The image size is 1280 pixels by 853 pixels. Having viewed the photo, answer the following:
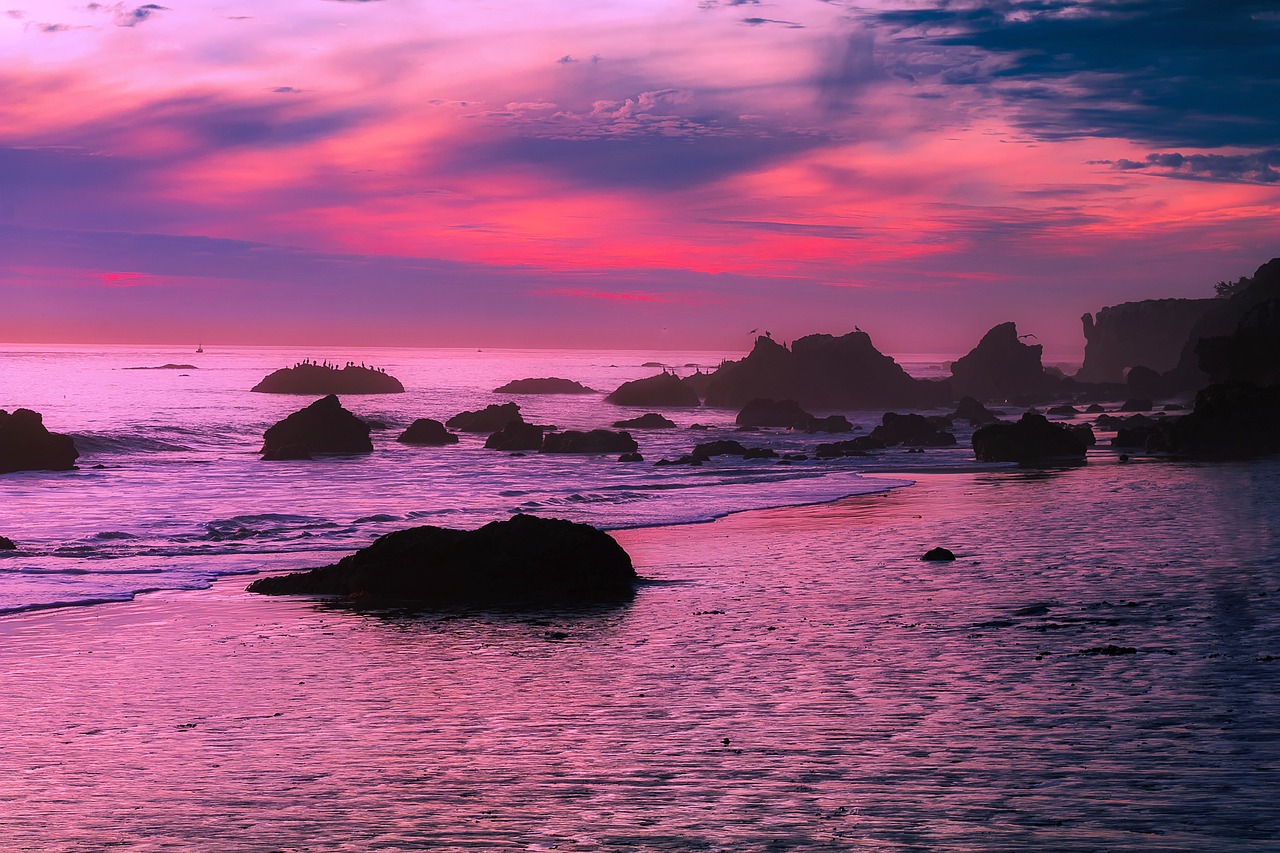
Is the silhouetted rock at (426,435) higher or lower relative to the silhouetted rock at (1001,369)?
lower

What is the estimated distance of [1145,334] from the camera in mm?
165000

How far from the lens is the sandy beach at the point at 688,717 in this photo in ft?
23.7

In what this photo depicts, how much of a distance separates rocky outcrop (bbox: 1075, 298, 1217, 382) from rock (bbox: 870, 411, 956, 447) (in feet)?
346

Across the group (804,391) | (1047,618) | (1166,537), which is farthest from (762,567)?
(804,391)

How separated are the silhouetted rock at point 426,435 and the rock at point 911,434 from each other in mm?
26205

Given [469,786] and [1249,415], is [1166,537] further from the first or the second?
[1249,415]

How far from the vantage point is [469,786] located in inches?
321

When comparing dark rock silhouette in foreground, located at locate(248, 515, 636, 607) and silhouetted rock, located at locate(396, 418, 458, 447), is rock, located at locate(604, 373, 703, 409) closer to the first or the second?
silhouetted rock, located at locate(396, 418, 458, 447)

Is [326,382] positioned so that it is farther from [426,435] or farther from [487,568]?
[487,568]

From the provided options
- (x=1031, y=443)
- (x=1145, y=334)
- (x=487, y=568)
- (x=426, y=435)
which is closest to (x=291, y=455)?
(x=426, y=435)

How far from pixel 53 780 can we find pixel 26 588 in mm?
11741

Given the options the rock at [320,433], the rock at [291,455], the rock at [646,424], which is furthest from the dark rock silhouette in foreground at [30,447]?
the rock at [646,424]

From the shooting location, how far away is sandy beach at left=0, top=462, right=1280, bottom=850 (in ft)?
23.7

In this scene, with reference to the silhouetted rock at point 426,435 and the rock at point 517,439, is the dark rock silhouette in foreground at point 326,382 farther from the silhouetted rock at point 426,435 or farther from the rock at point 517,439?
the rock at point 517,439
